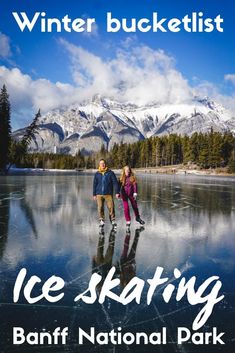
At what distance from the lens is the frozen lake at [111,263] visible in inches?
165

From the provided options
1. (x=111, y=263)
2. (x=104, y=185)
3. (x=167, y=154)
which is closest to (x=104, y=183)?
(x=104, y=185)

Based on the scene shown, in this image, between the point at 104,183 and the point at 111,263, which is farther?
the point at 104,183

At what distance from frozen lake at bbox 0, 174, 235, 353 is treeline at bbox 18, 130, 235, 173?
47428mm

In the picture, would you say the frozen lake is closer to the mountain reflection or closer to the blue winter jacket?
the mountain reflection

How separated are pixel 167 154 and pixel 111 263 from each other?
13136cm

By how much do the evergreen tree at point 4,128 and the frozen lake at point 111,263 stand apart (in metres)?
44.9

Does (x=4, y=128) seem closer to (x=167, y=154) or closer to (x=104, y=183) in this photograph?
(x=104, y=183)

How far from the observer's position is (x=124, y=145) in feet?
512

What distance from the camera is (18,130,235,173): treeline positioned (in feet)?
330

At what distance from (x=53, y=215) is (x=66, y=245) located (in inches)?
184

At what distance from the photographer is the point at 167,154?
135875 mm

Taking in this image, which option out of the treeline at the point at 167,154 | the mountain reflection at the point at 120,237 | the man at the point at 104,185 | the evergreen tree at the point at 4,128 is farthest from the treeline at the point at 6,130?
the man at the point at 104,185

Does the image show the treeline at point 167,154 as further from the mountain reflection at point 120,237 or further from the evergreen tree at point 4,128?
the mountain reflection at point 120,237

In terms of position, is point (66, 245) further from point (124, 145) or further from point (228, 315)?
point (124, 145)
